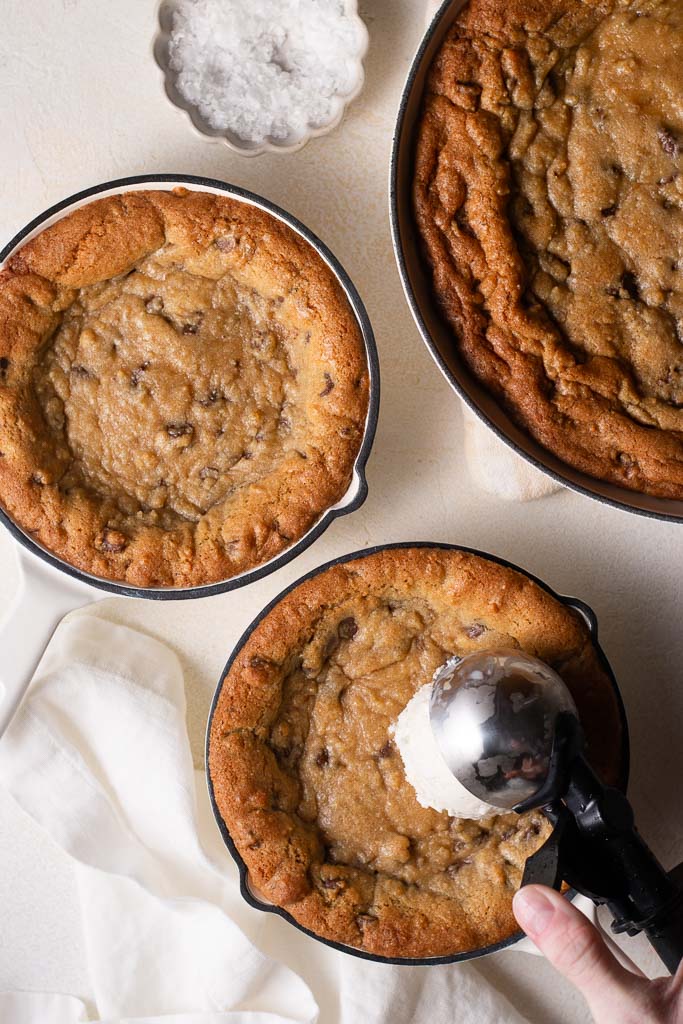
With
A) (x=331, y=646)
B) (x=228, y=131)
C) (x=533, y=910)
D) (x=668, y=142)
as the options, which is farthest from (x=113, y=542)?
(x=668, y=142)

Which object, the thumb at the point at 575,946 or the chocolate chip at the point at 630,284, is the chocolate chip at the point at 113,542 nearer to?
the thumb at the point at 575,946

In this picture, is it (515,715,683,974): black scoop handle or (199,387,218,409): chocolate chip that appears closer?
(515,715,683,974): black scoop handle

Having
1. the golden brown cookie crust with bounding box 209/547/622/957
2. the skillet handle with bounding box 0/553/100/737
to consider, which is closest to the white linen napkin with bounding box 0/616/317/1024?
the skillet handle with bounding box 0/553/100/737

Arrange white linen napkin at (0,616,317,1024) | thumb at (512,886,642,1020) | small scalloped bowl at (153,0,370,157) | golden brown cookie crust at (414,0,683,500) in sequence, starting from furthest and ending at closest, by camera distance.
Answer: white linen napkin at (0,616,317,1024)
small scalloped bowl at (153,0,370,157)
golden brown cookie crust at (414,0,683,500)
thumb at (512,886,642,1020)

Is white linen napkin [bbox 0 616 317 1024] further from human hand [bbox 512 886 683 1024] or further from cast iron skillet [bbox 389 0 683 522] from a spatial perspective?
cast iron skillet [bbox 389 0 683 522]

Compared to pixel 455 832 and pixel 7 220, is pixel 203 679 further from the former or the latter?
pixel 7 220

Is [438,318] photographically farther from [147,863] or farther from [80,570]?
[147,863]

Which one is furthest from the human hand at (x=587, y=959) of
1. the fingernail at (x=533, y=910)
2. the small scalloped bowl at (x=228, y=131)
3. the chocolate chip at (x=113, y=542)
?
the small scalloped bowl at (x=228, y=131)

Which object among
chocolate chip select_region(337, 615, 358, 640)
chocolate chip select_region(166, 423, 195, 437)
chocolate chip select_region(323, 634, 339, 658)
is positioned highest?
chocolate chip select_region(166, 423, 195, 437)
